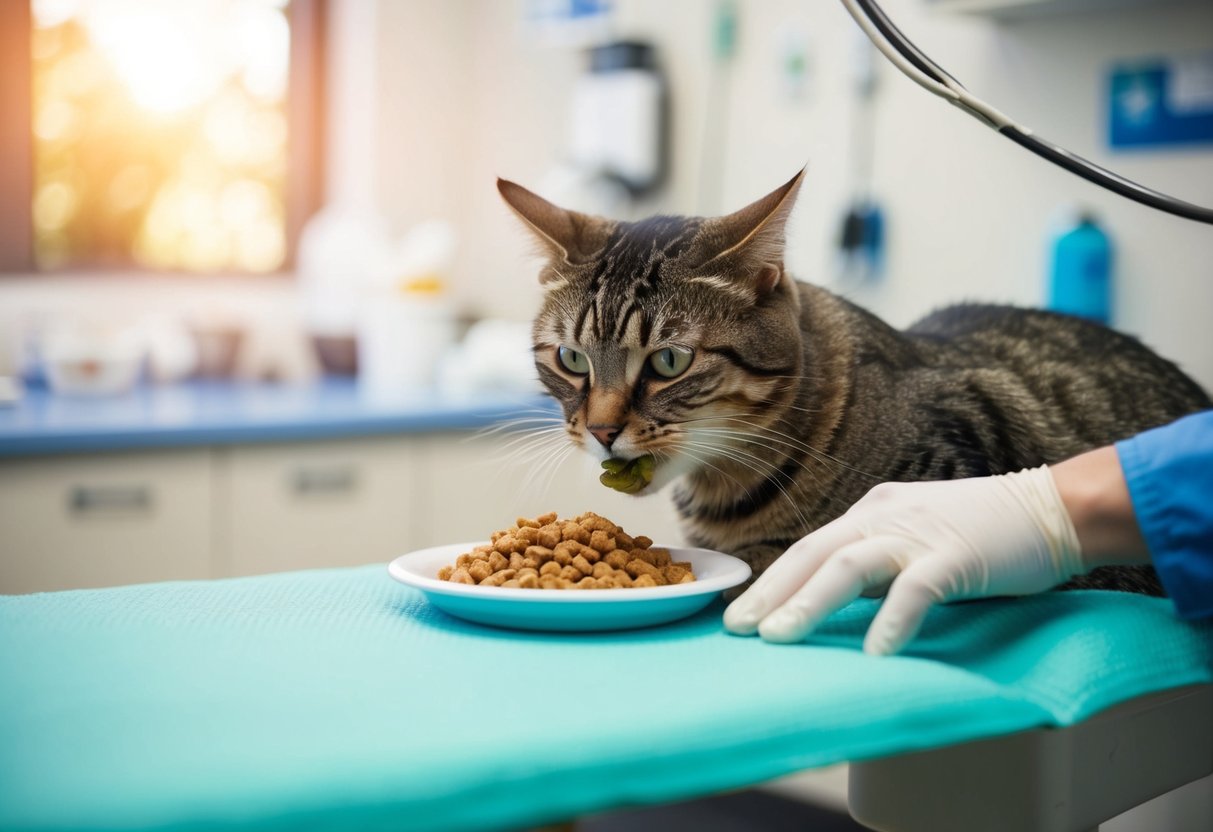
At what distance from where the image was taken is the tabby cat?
3.62ft

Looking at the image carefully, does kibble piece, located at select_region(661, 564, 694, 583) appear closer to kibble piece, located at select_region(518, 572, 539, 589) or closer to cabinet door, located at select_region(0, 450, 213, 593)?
kibble piece, located at select_region(518, 572, 539, 589)

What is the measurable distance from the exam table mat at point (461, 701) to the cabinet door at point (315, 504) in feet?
4.72

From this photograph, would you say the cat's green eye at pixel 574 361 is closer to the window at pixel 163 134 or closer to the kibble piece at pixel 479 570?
the kibble piece at pixel 479 570

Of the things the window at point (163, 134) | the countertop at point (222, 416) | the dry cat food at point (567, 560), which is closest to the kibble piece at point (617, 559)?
the dry cat food at point (567, 560)

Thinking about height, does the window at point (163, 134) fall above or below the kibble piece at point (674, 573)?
above

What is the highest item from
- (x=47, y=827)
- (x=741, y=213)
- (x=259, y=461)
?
(x=741, y=213)

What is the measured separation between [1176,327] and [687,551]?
56.5 inches

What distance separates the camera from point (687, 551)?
1040mm

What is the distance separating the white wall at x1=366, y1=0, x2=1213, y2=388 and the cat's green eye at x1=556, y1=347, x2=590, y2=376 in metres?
0.20

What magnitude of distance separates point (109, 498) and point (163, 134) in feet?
4.55

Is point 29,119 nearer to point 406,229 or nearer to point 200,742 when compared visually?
point 406,229

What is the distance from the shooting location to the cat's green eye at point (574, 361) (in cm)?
116

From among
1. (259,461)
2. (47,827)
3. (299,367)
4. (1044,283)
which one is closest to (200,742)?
(47,827)

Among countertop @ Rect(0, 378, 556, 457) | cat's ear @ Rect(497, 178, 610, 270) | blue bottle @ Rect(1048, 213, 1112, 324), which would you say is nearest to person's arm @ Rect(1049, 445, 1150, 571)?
cat's ear @ Rect(497, 178, 610, 270)
